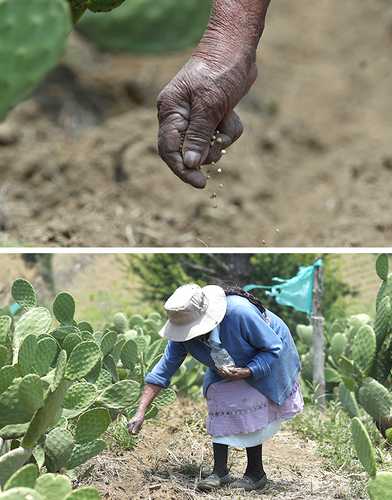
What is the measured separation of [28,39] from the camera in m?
2.18

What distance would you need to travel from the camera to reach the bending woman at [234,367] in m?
2.54

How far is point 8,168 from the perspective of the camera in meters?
4.83

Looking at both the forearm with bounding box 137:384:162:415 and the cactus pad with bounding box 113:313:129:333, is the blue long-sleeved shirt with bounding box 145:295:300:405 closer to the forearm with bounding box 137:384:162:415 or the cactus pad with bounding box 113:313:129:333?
the forearm with bounding box 137:384:162:415

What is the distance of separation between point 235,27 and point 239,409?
0.95 metres

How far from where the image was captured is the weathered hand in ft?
8.27

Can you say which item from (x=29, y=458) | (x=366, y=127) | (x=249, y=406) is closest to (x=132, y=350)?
(x=249, y=406)

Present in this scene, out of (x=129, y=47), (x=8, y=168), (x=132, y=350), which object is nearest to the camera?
(x=132, y=350)

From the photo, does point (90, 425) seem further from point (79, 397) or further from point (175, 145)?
point (175, 145)

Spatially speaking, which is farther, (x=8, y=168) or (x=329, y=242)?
(x=8, y=168)

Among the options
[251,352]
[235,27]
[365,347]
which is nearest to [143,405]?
[251,352]

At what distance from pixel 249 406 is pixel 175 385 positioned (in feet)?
3.47

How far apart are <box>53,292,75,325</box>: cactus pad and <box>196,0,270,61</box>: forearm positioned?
79 centimetres

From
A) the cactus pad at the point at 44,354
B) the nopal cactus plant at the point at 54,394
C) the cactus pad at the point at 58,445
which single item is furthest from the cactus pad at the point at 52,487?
the cactus pad at the point at 44,354

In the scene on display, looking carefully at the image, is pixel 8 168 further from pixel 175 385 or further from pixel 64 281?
pixel 175 385
